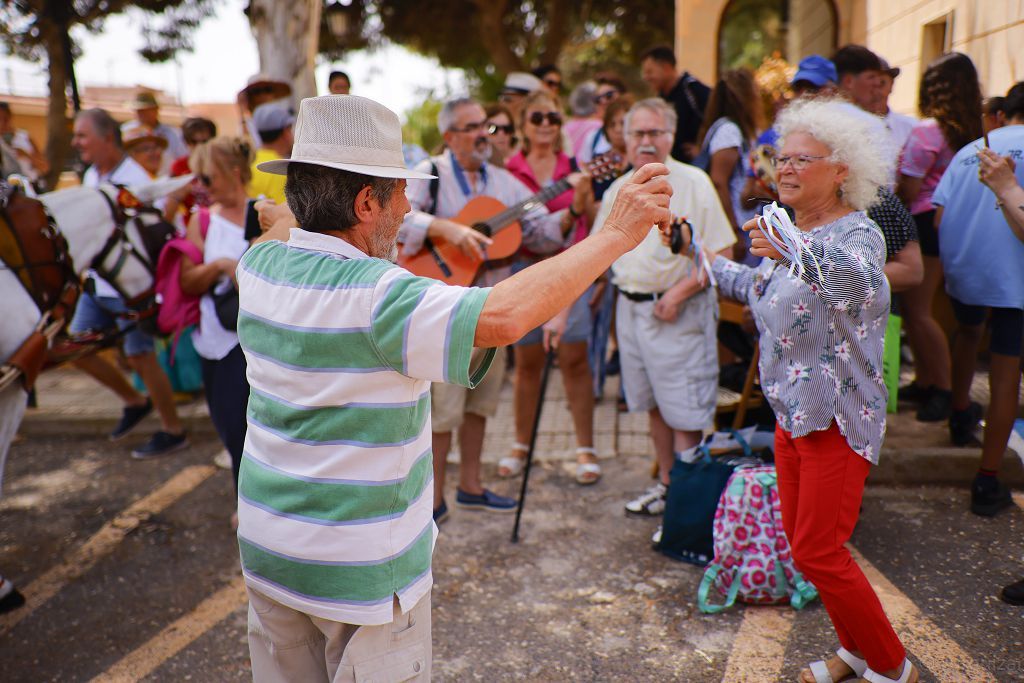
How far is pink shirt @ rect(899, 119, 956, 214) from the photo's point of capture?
4.61 metres

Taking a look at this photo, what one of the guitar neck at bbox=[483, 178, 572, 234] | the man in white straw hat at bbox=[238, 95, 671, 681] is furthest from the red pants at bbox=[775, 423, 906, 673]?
the guitar neck at bbox=[483, 178, 572, 234]

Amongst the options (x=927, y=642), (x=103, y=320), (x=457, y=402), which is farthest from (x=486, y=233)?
(x=103, y=320)

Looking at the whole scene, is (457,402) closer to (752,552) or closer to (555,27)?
(752,552)

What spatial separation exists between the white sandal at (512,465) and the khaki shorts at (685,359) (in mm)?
1183

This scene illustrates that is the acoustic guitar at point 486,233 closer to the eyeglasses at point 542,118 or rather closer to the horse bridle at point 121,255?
the eyeglasses at point 542,118

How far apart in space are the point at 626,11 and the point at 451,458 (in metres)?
15.4

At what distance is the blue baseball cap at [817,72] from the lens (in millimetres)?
4777

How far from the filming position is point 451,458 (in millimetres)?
5352

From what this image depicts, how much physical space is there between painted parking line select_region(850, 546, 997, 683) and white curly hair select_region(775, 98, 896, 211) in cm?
167

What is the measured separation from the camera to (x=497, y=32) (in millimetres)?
15828

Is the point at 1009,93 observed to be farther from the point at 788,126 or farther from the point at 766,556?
the point at 766,556

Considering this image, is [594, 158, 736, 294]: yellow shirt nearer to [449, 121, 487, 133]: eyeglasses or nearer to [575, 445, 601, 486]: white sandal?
[449, 121, 487, 133]: eyeglasses

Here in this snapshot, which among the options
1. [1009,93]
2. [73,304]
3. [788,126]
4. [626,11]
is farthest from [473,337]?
[626,11]

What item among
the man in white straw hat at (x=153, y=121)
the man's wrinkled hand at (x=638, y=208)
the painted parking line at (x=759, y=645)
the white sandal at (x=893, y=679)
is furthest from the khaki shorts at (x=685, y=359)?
the man in white straw hat at (x=153, y=121)
